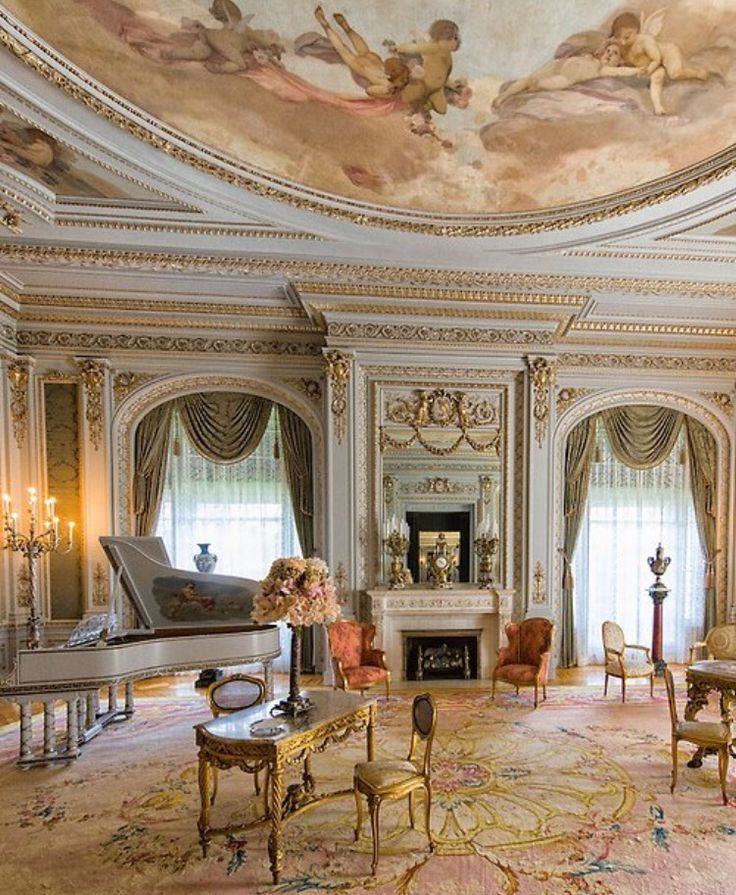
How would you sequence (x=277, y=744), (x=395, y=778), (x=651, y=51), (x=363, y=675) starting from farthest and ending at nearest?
(x=363, y=675) < (x=651, y=51) < (x=395, y=778) < (x=277, y=744)

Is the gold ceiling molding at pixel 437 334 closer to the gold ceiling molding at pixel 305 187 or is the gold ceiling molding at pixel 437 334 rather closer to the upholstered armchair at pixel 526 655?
the gold ceiling molding at pixel 305 187

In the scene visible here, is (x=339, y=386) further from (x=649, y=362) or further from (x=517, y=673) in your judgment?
(x=649, y=362)

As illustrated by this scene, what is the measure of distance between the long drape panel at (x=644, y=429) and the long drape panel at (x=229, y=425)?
4.60m

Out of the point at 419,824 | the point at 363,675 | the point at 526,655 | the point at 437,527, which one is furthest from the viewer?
the point at 437,527

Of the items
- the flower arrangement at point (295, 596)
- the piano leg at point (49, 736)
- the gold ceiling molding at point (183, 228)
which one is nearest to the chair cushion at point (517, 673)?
the flower arrangement at point (295, 596)

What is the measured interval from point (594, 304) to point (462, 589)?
3.65 meters

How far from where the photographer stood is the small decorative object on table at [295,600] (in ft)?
11.1

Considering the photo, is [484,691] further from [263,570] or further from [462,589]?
[263,570]

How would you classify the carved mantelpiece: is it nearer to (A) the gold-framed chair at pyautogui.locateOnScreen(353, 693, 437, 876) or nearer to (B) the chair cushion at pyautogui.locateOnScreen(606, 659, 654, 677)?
(B) the chair cushion at pyautogui.locateOnScreen(606, 659, 654, 677)

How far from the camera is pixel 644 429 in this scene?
289 inches

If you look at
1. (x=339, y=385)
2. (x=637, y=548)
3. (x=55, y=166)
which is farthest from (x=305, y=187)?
(x=637, y=548)

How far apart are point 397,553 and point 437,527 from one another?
67 centimetres

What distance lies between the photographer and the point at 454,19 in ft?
10.1

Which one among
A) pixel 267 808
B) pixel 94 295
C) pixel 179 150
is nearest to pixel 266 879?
pixel 267 808
